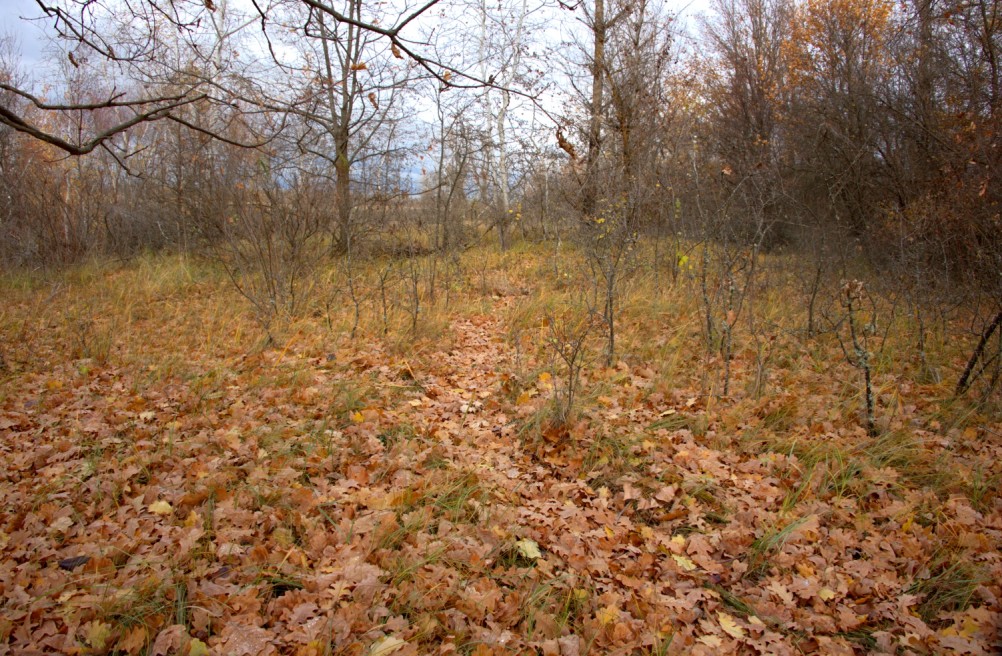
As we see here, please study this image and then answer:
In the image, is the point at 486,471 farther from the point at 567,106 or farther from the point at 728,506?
the point at 567,106

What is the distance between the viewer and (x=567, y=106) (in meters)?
11.4

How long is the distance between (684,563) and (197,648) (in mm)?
2349

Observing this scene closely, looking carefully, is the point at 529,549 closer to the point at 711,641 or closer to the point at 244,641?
the point at 711,641

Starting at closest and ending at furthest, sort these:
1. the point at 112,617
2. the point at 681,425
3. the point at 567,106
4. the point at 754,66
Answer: the point at 112,617, the point at 681,425, the point at 567,106, the point at 754,66

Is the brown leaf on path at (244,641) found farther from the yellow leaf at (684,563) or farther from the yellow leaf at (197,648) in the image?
the yellow leaf at (684,563)

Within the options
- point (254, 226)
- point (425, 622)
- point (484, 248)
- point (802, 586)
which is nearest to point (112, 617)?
point (425, 622)

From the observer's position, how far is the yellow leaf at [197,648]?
7.32 feet

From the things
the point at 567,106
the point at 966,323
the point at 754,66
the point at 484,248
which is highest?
the point at 754,66

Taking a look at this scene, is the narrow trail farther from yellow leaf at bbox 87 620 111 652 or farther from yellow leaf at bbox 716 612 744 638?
yellow leaf at bbox 87 620 111 652

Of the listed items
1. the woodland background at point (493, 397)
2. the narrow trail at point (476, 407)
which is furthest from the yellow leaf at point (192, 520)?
the narrow trail at point (476, 407)

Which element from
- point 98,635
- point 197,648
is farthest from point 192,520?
point 197,648

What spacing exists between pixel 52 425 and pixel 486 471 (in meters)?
3.25

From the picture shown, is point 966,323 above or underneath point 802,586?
above

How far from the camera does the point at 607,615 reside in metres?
2.60
